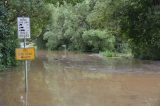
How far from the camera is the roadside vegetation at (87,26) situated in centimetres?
1622

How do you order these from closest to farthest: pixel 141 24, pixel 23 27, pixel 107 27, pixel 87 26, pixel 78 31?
pixel 23 27, pixel 141 24, pixel 107 27, pixel 87 26, pixel 78 31

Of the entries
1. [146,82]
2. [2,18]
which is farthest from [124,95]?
[2,18]

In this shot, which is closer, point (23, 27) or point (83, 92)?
point (23, 27)

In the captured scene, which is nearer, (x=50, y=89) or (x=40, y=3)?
(x=50, y=89)

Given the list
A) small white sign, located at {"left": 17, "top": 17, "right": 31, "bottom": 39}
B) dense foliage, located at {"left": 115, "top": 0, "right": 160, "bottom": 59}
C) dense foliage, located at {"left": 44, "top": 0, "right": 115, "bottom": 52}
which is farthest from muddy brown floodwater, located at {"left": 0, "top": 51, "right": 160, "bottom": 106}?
dense foliage, located at {"left": 44, "top": 0, "right": 115, "bottom": 52}

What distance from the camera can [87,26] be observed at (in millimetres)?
58656

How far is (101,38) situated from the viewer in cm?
5438

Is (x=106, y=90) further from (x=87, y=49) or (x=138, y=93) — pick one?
(x=87, y=49)

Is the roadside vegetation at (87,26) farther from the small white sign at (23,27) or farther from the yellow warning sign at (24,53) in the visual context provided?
the yellow warning sign at (24,53)

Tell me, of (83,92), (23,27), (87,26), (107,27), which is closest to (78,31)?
(87,26)

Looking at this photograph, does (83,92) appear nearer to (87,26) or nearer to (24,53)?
(24,53)

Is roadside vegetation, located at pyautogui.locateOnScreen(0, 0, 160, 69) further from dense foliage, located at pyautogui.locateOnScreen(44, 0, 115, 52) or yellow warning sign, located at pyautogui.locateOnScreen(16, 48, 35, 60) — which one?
yellow warning sign, located at pyautogui.locateOnScreen(16, 48, 35, 60)

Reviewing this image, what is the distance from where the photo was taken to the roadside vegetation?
1622cm

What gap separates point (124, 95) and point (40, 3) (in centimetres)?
1904
